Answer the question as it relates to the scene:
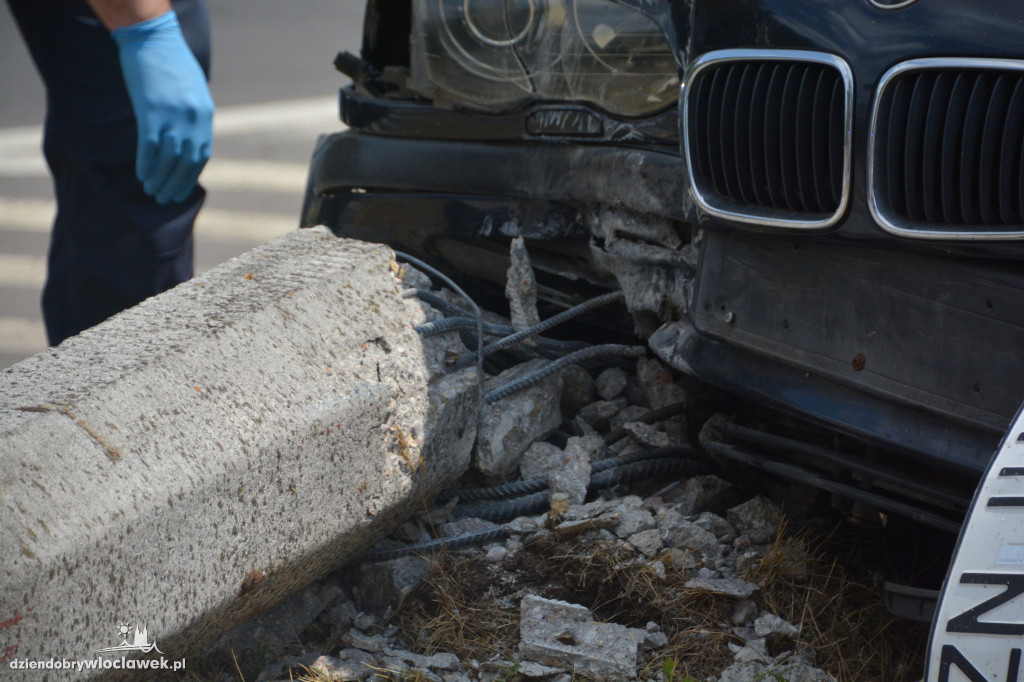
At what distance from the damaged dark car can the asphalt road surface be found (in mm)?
2703

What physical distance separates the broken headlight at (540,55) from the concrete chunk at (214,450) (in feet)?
2.23

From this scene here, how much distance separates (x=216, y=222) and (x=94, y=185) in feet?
7.65

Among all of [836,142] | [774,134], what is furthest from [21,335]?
[836,142]

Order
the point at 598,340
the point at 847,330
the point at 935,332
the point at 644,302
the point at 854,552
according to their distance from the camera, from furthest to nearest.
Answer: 1. the point at 598,340
2. the point at 644,302
3. the point at 854,552
4. the point at 847,330
5. the point at 935,332

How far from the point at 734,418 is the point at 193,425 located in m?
1.22

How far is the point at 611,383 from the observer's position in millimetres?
2607

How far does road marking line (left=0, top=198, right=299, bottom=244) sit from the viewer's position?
545cm

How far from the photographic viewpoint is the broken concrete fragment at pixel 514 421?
2311 millimetres

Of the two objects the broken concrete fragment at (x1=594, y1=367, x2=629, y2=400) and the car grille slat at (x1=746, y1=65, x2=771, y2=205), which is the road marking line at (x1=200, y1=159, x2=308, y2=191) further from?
the car grille slat at (x1=746, y1=65, x2=771, y2=205)

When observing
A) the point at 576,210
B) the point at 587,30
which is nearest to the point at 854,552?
the point at 576,210

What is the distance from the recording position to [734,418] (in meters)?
2.24

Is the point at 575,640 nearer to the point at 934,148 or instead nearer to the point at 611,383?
the point at 611,383

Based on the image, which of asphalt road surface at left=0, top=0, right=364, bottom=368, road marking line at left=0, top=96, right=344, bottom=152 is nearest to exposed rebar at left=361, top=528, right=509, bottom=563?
asphalt road surface at left=0, top=0, right=364, bottom=368

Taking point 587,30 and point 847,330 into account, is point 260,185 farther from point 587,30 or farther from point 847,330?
point 847,330
